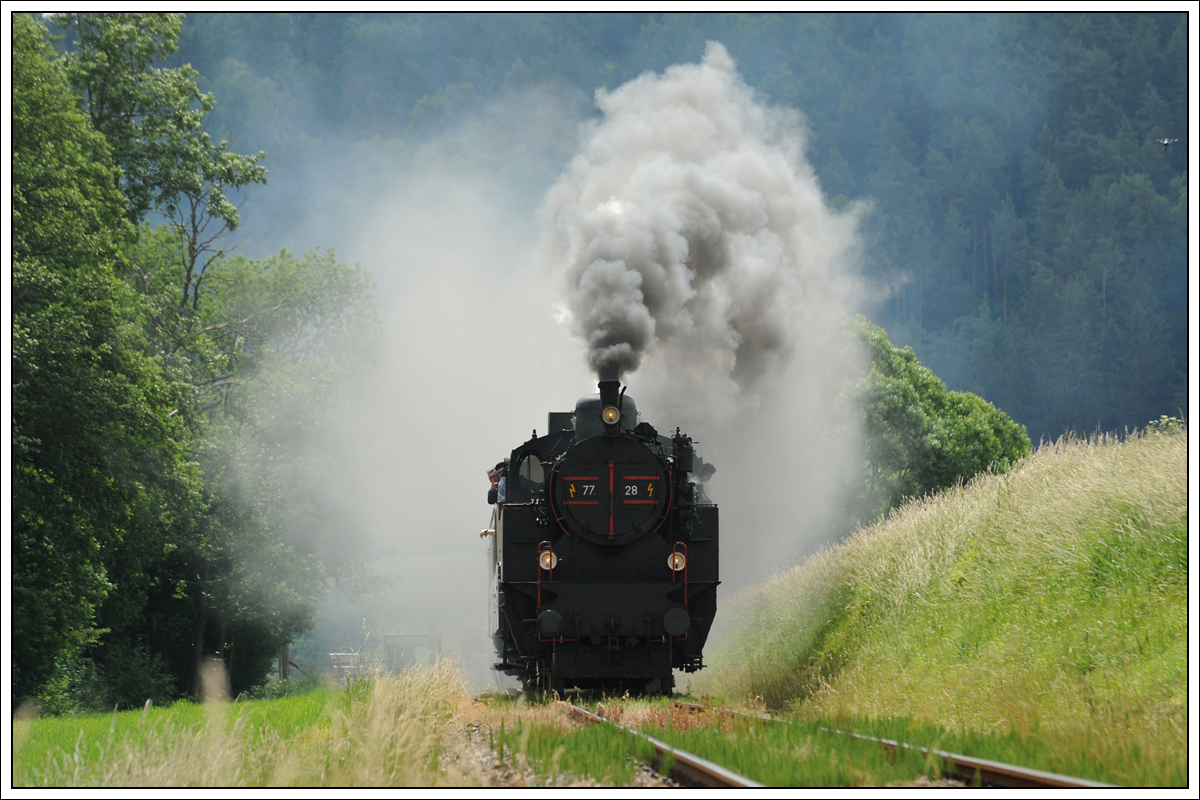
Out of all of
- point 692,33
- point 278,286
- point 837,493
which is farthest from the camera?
point 692,33

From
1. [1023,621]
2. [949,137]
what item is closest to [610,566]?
[1023,621]

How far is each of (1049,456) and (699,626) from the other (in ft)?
20.8

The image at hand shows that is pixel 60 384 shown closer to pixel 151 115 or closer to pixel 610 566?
pixel 610 566

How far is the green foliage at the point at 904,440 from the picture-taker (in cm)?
3018

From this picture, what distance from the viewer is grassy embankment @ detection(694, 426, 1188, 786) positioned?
277 inches

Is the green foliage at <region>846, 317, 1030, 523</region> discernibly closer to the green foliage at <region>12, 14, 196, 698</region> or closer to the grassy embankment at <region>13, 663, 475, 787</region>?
the green foliage at <region>12, 14, 196, 698</region>

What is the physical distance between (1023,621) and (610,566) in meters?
4.76

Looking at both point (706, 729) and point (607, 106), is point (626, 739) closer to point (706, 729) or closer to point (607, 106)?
point (706, 729)

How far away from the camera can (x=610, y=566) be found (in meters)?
12.1

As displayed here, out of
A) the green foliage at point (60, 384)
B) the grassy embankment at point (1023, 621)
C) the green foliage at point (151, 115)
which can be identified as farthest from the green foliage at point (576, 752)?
the green foliage at point (151, 115)

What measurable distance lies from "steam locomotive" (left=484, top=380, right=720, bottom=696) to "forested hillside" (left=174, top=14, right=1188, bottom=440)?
46573 mm

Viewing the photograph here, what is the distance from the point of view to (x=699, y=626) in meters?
12.2

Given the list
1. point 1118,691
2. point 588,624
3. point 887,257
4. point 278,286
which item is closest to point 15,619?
point 588,624

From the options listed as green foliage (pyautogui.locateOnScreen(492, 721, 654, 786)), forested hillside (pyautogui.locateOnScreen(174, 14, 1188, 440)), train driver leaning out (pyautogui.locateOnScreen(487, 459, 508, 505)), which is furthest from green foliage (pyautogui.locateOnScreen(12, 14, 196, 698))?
forested hillside (pyautogui.locateOnScreen(174, 14, 1188, 440))
